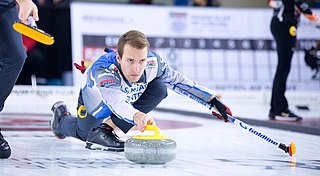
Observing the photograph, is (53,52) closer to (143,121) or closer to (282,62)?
(282,62)

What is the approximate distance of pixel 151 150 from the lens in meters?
3.43

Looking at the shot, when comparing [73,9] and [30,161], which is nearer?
[30,161]

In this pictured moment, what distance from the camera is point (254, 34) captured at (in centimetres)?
1056

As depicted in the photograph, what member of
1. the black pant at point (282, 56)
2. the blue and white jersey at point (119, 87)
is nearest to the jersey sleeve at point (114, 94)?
the blue and white jersey at point (119, 87)

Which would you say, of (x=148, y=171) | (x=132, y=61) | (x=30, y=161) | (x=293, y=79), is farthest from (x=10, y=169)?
(x=293, y=79)

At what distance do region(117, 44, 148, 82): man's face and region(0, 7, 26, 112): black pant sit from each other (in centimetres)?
52

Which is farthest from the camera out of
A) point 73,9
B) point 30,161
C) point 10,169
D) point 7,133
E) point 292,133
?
point 73,9

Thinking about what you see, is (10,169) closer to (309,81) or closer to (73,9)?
(73,9)

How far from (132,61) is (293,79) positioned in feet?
23.0

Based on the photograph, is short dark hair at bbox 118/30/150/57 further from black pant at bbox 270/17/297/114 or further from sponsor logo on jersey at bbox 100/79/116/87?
black pant at bbox 270/17/297/114

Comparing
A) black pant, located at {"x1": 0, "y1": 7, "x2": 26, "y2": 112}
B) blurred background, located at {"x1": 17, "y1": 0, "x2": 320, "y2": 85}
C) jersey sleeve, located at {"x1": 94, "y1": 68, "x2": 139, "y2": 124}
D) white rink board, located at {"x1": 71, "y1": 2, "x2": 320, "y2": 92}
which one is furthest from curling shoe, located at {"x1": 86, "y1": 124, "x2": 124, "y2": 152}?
white rink board, located at {"x1": 71, "y1": 2, "x2": 320, "y2": 92}

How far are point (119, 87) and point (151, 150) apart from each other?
0.48 m

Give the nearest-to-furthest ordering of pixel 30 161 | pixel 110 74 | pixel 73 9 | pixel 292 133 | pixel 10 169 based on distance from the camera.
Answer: pixel 10 169 < pixel 30 161 < pixel 110 74 < pixel 292 133 < pixel 73 9

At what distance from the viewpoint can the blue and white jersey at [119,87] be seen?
368 cm
